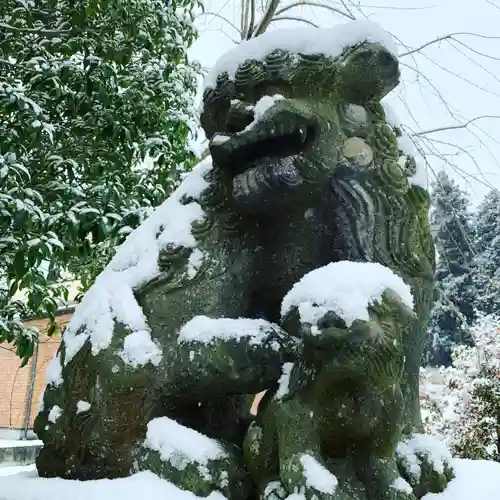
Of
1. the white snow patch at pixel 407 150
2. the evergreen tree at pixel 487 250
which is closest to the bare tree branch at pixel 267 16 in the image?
the white snow patch at pixel 407 150

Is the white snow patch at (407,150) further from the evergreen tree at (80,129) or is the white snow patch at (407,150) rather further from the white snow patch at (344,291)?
the evergreen tree at (80,129)

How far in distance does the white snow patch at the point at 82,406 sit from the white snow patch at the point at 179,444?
171 millimetres

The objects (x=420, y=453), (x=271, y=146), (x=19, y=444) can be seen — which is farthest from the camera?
(x=19, y=444)

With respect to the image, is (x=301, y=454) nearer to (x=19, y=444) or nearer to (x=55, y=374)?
(x=55, y=374)

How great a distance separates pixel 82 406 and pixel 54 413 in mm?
118

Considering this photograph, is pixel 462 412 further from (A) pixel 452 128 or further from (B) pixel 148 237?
(B) pixel 148 237

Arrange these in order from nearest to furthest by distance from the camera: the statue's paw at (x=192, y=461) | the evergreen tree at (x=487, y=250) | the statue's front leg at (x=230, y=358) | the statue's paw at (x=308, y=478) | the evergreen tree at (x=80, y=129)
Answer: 1. the statue's paw at (x=308, y=478)
2. the statue's paw at (x=192, y=461)
3. the statue's front leg at (x=230, y=358)
4. the evergreen tree at (x=80, y=129)
5. the evergreen tree at (x=487, y=250)

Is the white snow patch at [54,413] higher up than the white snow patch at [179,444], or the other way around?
the white snow patch at [179,444]

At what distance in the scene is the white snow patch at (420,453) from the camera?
4.42ft

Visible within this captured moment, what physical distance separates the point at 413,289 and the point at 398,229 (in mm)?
143

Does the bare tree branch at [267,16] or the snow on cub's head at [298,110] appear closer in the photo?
the snow on cub's head at [298,110]

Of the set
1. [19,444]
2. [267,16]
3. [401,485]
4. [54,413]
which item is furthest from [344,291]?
[19,444]

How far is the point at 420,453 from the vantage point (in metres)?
1.37

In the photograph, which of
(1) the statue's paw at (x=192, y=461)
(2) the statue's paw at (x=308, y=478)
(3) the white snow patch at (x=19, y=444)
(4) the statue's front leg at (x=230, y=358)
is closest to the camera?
(2) the statue's paw at (x=308, y=478)
